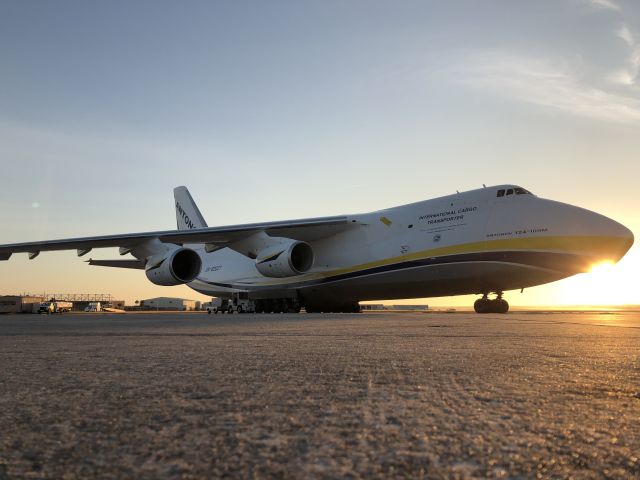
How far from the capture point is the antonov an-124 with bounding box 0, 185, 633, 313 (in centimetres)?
1416

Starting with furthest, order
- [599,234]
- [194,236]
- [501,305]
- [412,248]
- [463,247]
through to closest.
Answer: [194,236] → [501,305] → [412,248] → [463,247] → [599,234]

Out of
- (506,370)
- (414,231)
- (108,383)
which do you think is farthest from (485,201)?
(108,383)

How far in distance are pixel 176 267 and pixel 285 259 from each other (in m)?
3.00

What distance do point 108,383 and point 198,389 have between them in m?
0.39

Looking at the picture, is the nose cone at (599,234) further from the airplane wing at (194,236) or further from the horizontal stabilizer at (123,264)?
the horizontal stabilizer at (123,264)

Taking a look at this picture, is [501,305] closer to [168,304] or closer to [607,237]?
[607,237]

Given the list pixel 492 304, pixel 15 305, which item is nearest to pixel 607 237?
pixel 492 304

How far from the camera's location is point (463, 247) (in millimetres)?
14984

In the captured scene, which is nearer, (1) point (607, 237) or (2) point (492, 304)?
(1) point (607, 237)

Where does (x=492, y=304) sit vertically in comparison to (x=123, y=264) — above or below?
below

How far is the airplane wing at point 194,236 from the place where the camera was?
17.4m

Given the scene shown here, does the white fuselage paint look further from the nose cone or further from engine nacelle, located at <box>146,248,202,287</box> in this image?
engine nacelle, located at <box>146,248,202,287</box>

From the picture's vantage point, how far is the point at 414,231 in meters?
16.2

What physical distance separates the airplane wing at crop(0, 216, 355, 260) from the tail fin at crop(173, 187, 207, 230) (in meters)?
9.30
